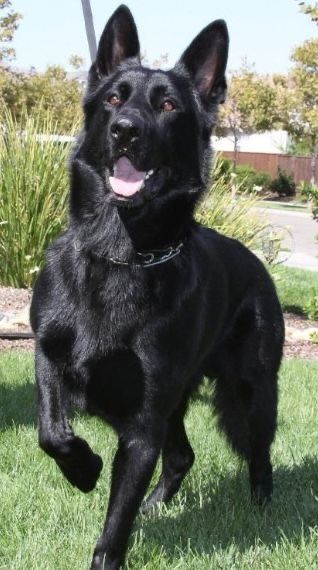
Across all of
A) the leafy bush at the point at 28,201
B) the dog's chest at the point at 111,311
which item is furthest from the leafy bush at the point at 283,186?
the dog's chest at the point at 111,311

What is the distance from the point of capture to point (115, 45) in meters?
3.46

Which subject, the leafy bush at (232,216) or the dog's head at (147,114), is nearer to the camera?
the dog's head at (147,114)

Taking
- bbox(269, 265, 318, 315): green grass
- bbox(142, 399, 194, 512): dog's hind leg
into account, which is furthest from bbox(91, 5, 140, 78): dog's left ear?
bbox(269, 265, 318, 315): green grass

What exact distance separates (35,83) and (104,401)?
3692 centimetres

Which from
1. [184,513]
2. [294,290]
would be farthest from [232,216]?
[184,513]

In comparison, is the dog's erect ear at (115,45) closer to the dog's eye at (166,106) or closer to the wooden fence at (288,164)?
the dog's eye at (166,106)

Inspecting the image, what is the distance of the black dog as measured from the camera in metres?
2.95

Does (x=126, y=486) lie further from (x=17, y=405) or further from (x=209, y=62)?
(x=17, y=405)

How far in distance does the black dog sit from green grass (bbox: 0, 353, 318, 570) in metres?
0.26

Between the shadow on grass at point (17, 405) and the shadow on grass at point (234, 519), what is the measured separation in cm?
120

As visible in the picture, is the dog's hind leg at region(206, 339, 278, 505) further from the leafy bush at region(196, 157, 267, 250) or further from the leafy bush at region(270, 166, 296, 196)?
the leafy bush at region(270, 166, 296, 196)

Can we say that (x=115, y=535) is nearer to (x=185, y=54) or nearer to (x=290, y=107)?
(x=185, y=54)

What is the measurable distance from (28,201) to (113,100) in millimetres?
5883

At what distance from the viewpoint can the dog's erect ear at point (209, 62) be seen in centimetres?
344
